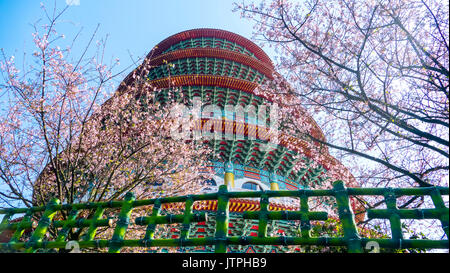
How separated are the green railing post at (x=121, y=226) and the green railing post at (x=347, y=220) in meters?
2.42

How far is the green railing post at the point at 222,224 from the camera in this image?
256 centimetres

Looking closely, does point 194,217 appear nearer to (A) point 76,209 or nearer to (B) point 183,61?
(A) point 76,209

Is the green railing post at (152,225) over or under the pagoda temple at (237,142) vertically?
under

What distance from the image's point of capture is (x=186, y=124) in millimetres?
11102

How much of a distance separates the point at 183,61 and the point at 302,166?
13.5 metres

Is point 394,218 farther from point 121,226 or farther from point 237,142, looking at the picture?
point 237,142

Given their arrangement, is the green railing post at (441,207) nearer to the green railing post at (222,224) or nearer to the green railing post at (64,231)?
the green railing post at (222,224)

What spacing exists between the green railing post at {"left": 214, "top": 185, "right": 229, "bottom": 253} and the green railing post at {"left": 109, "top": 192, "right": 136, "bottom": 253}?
1.13 m

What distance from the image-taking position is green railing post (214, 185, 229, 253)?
2560 mm

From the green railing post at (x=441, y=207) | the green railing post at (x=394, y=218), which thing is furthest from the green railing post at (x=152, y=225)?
the green railing post at (x=441, y=207)

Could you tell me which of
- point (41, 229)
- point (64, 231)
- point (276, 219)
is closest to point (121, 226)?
point (64, 231)

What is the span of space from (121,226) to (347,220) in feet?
8.23

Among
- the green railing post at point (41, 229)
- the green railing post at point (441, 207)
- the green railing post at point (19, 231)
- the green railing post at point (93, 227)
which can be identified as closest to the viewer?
the green railing post at point (441, 207)

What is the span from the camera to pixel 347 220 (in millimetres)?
2461
